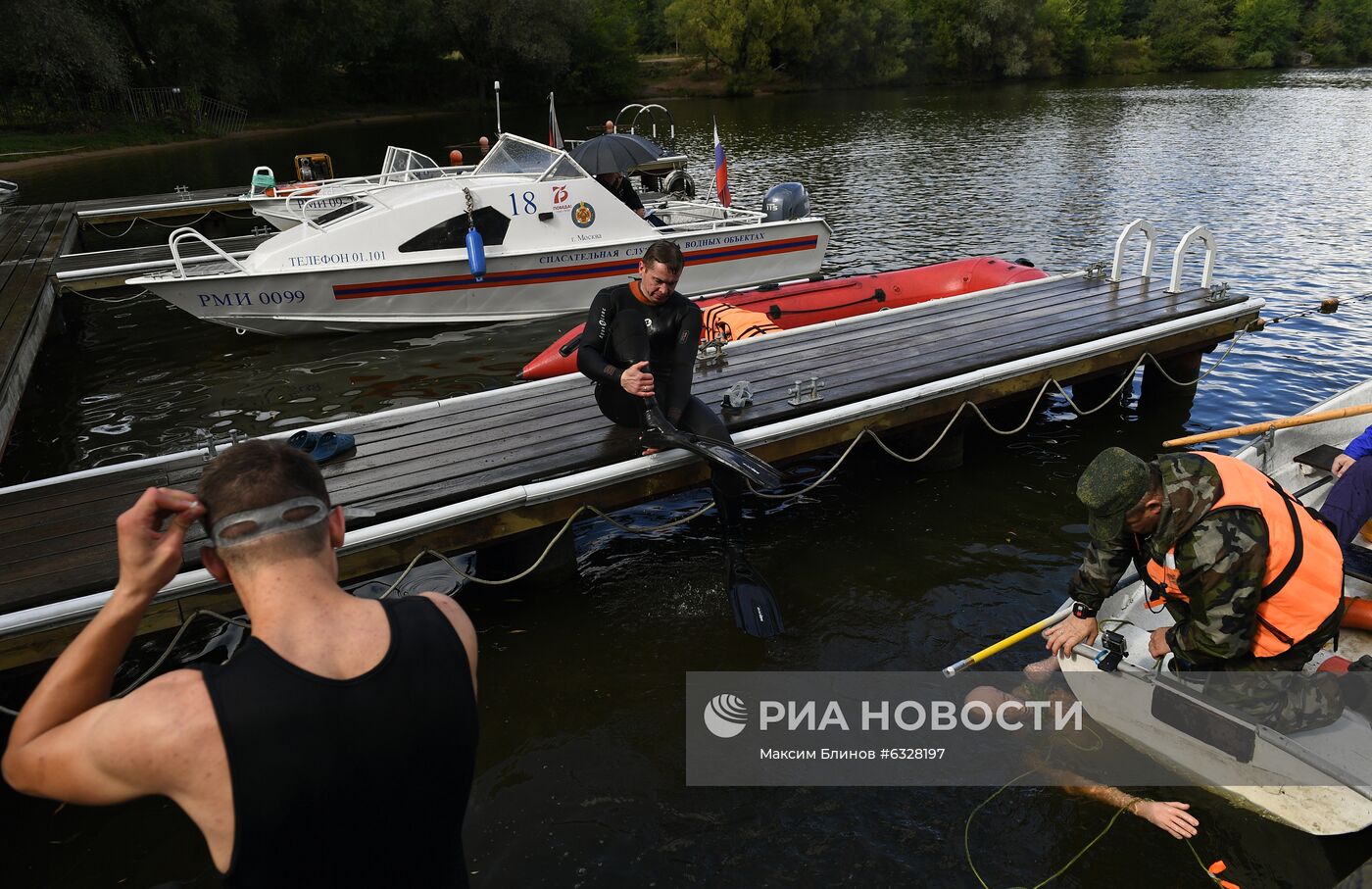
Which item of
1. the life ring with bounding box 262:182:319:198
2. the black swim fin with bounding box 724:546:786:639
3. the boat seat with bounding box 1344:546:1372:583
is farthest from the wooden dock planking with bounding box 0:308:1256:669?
the life ring with bounding box 262:182:319:198

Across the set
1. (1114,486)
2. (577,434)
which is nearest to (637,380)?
(577,434)

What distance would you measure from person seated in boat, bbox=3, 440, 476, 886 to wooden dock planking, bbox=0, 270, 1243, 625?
3.82 m

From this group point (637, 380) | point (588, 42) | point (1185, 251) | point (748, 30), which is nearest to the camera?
point (637, 380)

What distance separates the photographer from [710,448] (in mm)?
6125

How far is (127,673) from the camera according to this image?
5.90m

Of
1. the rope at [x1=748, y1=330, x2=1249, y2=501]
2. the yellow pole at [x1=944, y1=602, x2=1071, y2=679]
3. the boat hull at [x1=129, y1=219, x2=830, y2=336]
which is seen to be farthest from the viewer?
the boat hull at [x1=129, y1=219, x2=830, y2=336]

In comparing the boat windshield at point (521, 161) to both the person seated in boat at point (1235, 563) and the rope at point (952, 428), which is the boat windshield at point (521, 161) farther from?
the person seated in boat at point (1235, 563)

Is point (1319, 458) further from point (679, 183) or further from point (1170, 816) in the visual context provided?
point (679, 183)

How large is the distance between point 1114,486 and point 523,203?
9732 millimetres

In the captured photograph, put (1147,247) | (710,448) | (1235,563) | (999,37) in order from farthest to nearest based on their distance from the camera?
1. (999,37)
2. (1147,247)
3. (710,448)
4. (1235,563)

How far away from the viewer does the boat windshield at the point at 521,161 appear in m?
11.9

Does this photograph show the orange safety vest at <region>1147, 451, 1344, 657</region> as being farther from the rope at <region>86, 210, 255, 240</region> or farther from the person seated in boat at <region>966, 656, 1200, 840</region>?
the rope at <region>86, 210, 255, 240</region>

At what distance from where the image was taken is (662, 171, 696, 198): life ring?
672 inches

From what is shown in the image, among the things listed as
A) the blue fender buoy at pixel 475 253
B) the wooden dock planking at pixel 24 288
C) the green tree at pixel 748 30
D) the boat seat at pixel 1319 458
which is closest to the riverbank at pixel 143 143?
the wooden dock planking at pixel 24 288
